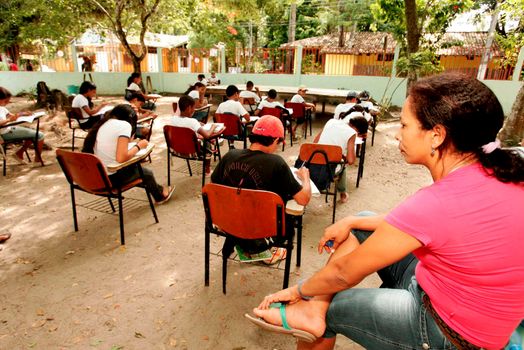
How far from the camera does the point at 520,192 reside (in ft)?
3.47

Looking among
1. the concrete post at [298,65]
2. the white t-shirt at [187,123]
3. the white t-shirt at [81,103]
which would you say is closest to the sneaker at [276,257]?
the white t-shirt at [187,123]

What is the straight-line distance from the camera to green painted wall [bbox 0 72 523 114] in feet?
41.0

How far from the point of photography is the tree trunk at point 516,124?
21.1ft

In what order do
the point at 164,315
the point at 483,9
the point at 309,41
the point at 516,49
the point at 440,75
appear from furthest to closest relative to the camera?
the point at 309,41 < the point at 483,9 < the point at 516,49 < the point at 164,315 < the point at 440,75

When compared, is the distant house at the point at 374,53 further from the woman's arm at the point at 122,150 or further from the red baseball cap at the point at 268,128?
the woman's arm at the point at 122,150

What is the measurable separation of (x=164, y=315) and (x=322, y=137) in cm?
266

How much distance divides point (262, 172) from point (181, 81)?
14951 millimetres

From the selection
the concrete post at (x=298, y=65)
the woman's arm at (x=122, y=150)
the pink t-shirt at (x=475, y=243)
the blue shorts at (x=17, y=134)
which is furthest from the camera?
the concrete post at (x=298, y=65)

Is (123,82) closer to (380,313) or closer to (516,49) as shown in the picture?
(516,49)

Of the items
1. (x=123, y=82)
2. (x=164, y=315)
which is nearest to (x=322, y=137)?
(x=164, y=315)

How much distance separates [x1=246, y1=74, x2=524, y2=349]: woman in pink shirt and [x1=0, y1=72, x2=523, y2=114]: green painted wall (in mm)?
11560

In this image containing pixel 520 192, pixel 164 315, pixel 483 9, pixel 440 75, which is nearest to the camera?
pixel 520 192

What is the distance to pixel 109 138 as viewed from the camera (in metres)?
3.27

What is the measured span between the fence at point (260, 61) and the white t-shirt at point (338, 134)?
31.5 feet
